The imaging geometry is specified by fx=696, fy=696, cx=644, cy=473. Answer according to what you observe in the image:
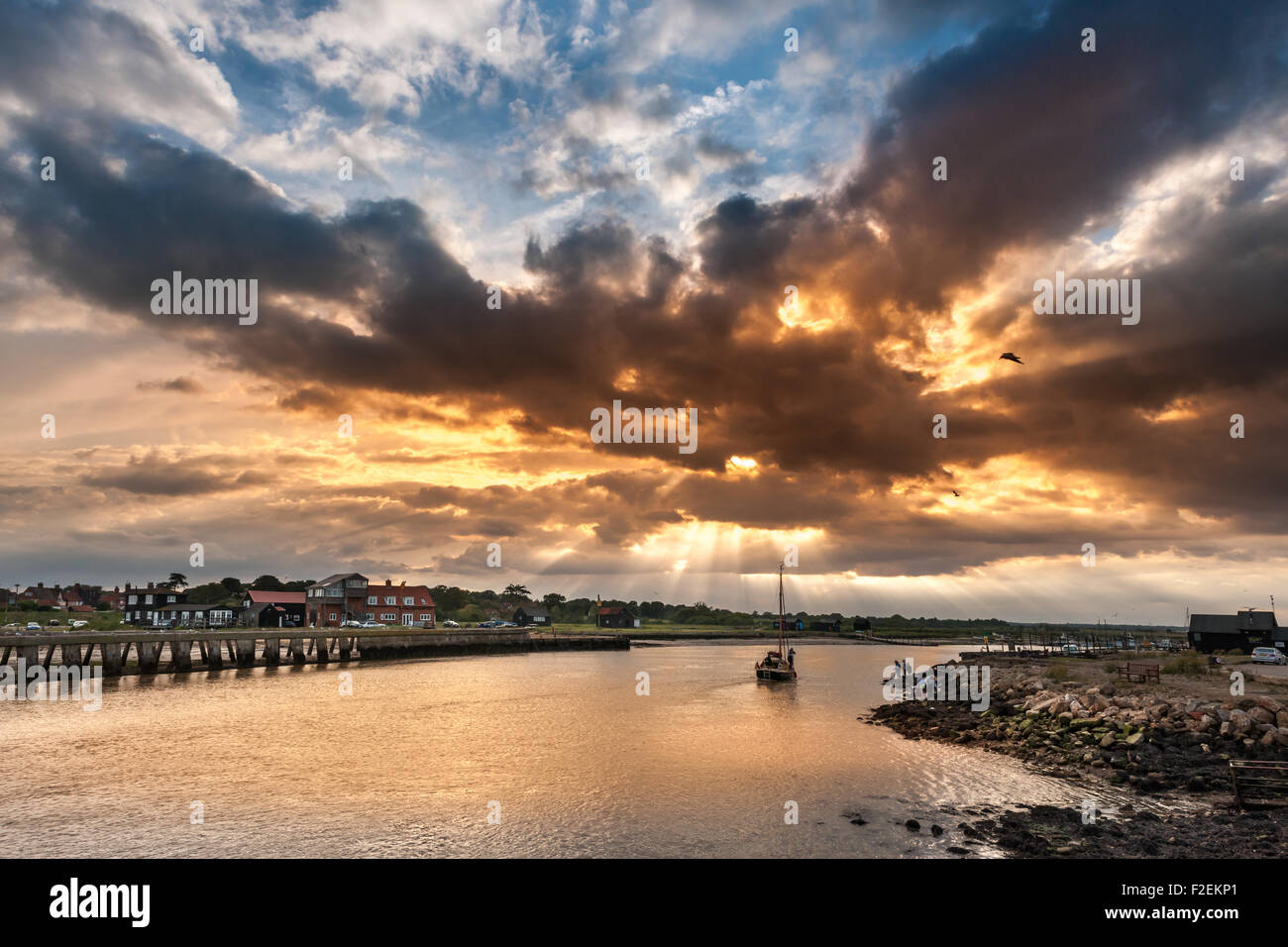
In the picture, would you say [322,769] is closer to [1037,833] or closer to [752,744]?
[752,744]

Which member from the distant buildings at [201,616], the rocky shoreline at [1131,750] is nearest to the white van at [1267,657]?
the rocky shoreline at [1131,750]

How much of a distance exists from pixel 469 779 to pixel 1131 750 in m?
29.4

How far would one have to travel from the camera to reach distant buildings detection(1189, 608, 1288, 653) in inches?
3745

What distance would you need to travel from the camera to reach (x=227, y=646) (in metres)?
84.2

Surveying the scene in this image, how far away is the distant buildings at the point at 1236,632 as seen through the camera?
95.1 meters

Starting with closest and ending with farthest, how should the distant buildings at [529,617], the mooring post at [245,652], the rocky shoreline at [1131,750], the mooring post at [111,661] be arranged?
the rocky shoreline at [1131,750] → the mooring post at [111,661] → the mooring post at [245,652] → the distant buildings at [529,617]

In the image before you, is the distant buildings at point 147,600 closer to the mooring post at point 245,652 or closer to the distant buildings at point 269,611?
the distant buildings at point 269,611

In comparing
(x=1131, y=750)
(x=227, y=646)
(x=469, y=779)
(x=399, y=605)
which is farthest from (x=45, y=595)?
(x=1131, y=750)

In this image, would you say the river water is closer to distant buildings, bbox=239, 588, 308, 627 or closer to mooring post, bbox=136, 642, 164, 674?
mooring post, bbox=136, 642, 164, 674

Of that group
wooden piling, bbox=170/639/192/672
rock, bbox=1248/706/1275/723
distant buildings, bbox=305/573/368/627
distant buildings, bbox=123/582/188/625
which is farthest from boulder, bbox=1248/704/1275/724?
distant buildings, bbox=123/582/188/625

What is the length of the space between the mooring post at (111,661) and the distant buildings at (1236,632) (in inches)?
5249
